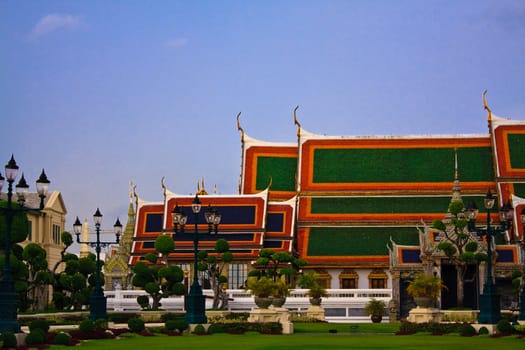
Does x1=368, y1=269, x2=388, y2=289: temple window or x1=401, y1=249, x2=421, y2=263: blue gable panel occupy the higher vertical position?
x1=401, y1=249, x2=421, y2=263: blue gable panel

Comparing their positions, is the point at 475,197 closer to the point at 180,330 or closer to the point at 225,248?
the point at 225,248

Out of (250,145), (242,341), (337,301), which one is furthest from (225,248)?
(242,341)

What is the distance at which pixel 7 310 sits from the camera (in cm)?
2945

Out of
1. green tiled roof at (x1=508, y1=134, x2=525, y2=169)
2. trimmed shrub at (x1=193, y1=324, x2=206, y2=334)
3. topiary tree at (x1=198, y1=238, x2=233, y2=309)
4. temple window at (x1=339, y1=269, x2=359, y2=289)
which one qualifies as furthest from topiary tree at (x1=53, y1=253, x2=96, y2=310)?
green tiled roof at (x1=508, y1=134, x2=525, y2=169)

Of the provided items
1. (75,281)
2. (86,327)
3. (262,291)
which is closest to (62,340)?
(86,327)

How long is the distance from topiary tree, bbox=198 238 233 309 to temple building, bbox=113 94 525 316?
1.47 metres

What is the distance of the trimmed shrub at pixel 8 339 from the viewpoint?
28391 millimetres

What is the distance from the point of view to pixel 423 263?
5925 cm

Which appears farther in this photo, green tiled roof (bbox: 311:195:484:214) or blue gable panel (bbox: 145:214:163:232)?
blue gable panel (bbox: 145:214:163:232)

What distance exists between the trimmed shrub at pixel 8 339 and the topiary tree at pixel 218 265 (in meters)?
31.0

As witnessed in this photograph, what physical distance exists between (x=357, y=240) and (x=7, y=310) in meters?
44.7

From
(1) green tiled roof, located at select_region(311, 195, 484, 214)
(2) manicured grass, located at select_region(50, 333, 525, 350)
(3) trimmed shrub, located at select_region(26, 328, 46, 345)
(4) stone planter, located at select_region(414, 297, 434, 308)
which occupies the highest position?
(1) green tiled roof, located at select_region(311, 195, 484, 214)

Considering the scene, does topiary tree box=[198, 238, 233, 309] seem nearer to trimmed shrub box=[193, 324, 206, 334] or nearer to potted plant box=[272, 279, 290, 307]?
potted plant box=[272, 279, 290, 307]

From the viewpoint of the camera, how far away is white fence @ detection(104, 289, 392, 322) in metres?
60.0
